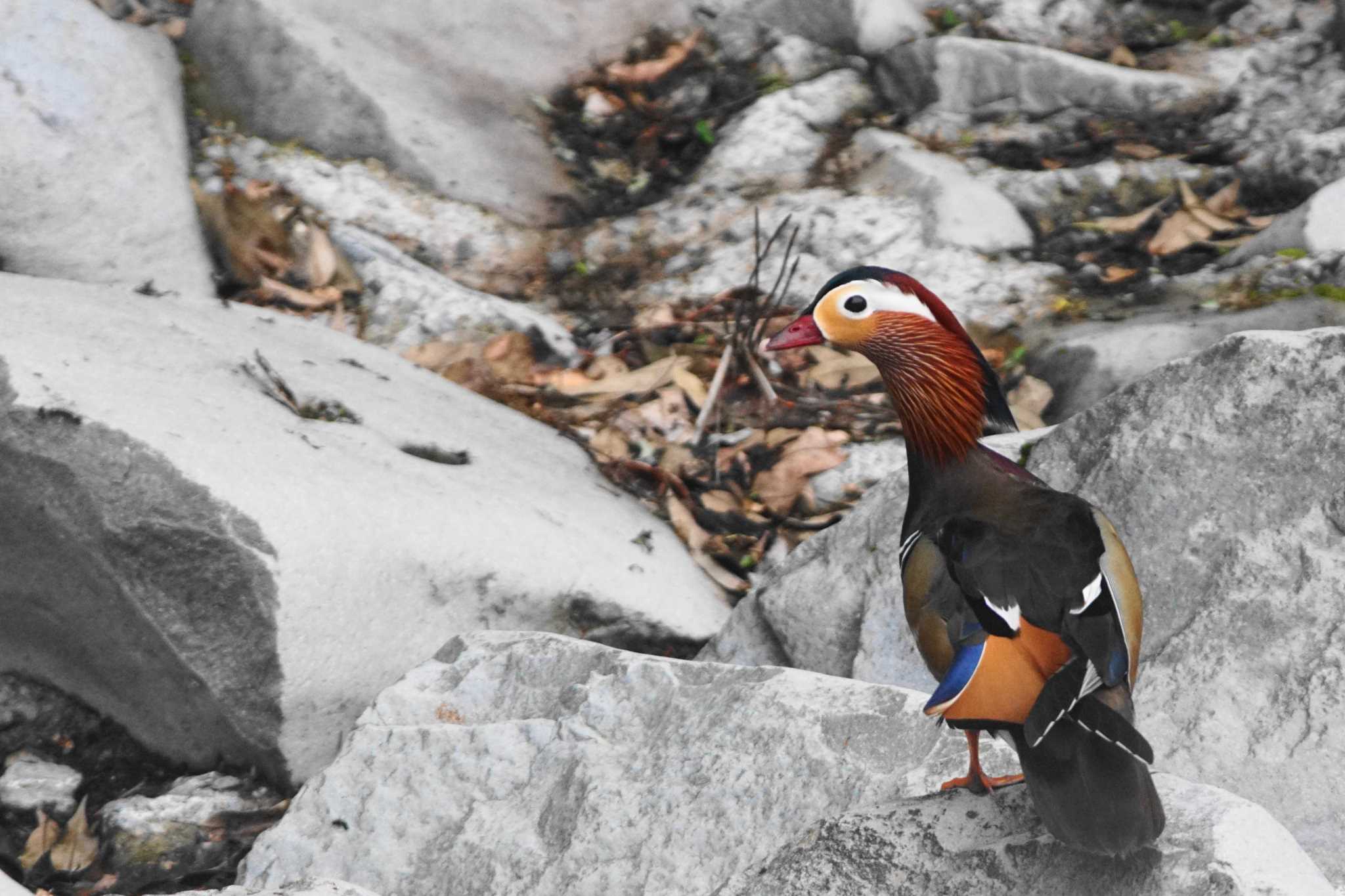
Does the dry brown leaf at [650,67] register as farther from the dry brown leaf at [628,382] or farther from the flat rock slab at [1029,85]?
the dry brown leaf at [628,382]

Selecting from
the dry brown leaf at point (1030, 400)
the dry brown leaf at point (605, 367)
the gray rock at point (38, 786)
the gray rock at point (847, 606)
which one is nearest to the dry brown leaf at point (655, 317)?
the dry brown leaf at point (605, 367)

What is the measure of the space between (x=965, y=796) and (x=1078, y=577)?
1.29ft

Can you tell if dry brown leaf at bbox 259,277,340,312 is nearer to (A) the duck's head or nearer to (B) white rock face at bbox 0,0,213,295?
(B) white rock face at bbox 0,0,213,295

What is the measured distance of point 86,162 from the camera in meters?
4.27

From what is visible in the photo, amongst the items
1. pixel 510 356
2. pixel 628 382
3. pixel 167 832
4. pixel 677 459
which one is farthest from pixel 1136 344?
pixel 167 832

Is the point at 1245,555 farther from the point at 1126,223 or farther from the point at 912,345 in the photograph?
the point at 1126,223

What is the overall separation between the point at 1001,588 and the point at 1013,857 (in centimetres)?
40

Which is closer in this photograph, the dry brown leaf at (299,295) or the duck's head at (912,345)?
the duck's head at (912,345)

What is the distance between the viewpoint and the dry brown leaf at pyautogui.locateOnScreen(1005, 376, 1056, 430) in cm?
417

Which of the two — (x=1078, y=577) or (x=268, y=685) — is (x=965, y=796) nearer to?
(x=1078, y=577)

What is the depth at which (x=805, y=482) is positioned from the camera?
14.0ft

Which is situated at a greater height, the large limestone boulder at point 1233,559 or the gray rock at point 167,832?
the large limestone boulder at point 1233,559

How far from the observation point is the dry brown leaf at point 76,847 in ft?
10.2

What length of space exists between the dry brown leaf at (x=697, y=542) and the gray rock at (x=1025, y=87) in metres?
2.22
